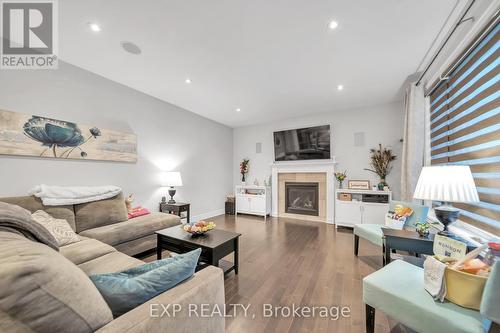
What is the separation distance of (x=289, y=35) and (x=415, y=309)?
2496mm

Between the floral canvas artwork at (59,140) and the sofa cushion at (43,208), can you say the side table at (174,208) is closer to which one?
the floral canvas artwork at (59,140)

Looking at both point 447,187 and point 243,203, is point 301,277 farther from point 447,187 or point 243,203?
point 243,203

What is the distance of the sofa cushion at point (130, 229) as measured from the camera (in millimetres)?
2225

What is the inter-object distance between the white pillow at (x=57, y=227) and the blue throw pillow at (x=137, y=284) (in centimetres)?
147

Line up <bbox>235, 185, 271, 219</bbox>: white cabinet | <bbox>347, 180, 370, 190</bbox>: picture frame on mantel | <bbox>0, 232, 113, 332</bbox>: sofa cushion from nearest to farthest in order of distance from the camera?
<bbox>0, 232, 113, 332</bbox>: sofa cushion < <bbox>347, 180, 370, 190</bbox>: picture frame on mantel < <bbox>235, 185, 271, 219</bbox>: white cabinet

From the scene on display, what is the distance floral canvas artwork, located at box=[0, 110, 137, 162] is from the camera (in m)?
2.24

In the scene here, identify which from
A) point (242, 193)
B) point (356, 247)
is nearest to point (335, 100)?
point (356, 247)

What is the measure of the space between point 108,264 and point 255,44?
260cm

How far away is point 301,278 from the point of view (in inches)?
82.7

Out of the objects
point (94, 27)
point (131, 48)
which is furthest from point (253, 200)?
point (94, 27)

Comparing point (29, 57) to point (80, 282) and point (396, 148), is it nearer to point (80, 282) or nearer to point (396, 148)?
point (80, 282)

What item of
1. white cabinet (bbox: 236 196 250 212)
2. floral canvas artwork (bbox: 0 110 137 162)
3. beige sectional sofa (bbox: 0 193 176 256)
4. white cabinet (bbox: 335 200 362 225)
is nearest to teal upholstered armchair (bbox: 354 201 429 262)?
white cabinet (bbox: 335 200 362 225)

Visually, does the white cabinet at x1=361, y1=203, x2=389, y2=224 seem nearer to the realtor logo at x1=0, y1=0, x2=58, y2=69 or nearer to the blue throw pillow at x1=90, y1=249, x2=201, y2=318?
the blue throw pillow at x1=90, y1=249, x2=201, y2=318

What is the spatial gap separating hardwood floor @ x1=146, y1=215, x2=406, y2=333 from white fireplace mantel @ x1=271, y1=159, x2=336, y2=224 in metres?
0.87
